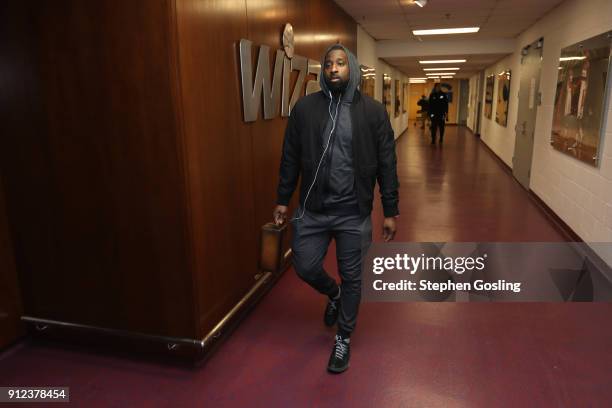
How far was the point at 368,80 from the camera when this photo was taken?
830 cm

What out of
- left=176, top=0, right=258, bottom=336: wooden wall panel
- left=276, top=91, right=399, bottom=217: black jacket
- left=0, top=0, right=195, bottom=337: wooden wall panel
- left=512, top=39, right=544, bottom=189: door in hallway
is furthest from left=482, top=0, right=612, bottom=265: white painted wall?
left=0, top=0, right=195, bottom=337: wooden wall panel

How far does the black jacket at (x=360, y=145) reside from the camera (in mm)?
2246

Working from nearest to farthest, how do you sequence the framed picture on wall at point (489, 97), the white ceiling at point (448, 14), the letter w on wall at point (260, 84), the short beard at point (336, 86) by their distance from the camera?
the short beard at point (336, 86)
the letter w on wall at point (260, 84)
the white ceiling at point (448, 14)
the framed picture on wall at point (489, 97)

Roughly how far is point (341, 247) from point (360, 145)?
20.3 inches

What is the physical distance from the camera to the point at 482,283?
3.46 meters

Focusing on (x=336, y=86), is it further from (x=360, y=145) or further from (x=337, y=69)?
(x=360, y=145)

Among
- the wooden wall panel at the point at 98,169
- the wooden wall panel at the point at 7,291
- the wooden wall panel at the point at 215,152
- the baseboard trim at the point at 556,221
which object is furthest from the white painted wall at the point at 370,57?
the wooden wall panel at the point at 7,291

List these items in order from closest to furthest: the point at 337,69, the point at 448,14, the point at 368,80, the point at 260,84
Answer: the point at 337,69 < the point at 260,84 < the point at 448,14 < the point at 368,80

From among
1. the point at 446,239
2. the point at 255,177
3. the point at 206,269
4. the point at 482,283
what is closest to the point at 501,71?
the point at 446,239

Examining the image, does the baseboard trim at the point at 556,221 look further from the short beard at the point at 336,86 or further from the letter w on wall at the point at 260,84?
the short beard at the point at 336,86

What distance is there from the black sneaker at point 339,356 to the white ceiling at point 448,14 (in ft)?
14.3

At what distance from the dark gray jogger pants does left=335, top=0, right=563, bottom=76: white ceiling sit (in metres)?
4.02

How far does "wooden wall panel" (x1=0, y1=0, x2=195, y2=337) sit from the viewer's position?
2.13 meters

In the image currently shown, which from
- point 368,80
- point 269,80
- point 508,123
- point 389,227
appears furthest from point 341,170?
point 508,123
